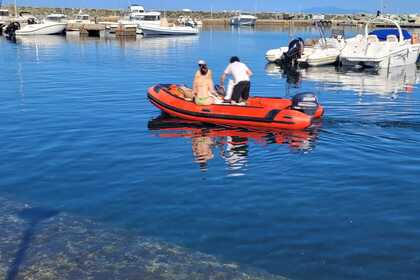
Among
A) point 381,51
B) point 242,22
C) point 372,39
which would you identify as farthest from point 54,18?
point 381,51

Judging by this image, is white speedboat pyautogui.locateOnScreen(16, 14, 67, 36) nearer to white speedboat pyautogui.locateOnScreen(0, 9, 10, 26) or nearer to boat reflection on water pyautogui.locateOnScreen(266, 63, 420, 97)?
white speedboat pyautogui.locateOnScreen(0, 9, 10, 26)

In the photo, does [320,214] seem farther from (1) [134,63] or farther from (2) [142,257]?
(1) [134,63]

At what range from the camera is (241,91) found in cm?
1571

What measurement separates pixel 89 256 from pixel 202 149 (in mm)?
6209

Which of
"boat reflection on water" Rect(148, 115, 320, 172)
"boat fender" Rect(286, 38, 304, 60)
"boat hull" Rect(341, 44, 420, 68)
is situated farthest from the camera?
"boat fender" Rect(286, 38, 304, 60)

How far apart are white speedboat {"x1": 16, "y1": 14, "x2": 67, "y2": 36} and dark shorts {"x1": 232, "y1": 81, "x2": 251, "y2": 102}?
54.5 metres

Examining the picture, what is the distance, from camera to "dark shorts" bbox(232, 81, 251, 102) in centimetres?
1555

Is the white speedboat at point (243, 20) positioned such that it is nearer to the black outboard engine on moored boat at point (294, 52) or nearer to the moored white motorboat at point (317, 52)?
the moored white motorboat at point (317, 52)

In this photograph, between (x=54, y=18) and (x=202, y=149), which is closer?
(x=202, y=149)

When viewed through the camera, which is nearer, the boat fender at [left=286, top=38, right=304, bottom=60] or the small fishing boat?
the small fishing boat

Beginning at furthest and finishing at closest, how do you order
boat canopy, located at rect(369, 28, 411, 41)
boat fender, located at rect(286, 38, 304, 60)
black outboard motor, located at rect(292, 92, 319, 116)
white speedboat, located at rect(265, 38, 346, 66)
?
1. boat canopy, located at rect(369, 28, 411, 41)
2. boat fender, located at rect(286, 38, 304, 60)
3. white speedboat, located at rect(265, 38, 346, 66)
4. black outboard motor, located at rect(292, 92, 319, 116)

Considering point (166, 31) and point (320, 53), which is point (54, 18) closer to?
point (166, 31)

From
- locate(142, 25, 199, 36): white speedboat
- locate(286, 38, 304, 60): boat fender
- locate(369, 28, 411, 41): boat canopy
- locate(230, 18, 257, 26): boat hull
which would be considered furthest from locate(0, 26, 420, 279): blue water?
locate(230, 18, 257, 26): boat hull

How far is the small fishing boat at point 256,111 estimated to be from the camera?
1484 centimetres
